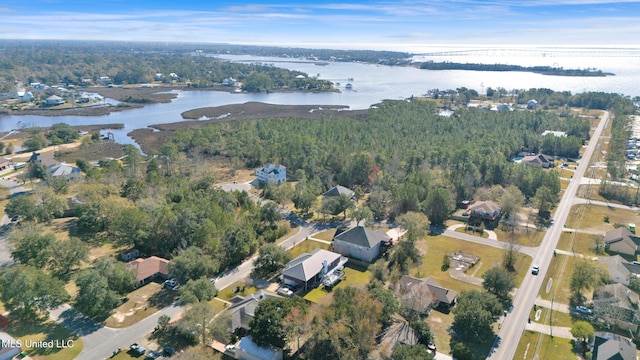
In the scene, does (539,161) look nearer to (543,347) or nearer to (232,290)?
(543,347)

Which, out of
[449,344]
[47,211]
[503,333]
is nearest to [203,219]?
[47,211]

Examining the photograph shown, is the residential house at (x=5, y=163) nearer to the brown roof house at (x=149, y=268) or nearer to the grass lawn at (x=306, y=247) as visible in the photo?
the brown roof house at (x=149, y=268)

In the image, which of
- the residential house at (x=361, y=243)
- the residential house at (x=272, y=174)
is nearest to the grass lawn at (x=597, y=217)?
the residential house at (x=361, y=243)

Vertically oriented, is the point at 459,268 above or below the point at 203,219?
below

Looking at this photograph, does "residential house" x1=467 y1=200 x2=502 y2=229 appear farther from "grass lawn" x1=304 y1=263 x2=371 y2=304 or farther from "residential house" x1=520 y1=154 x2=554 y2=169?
"residential house" x1=520 y1=154 x2=554 y2=169

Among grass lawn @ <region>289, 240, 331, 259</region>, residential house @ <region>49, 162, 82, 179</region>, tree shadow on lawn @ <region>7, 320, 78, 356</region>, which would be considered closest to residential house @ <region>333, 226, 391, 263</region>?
grass lawn @ <region>289, 240, 331, 259</region>

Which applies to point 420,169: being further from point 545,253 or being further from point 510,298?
point 510,298

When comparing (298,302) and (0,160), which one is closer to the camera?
(298,302)
